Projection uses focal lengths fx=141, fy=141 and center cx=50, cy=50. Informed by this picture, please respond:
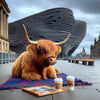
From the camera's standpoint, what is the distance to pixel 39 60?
12.0ft

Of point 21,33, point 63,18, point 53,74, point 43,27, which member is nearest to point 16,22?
point 21,33

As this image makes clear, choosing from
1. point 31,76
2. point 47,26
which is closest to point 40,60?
point 31,76

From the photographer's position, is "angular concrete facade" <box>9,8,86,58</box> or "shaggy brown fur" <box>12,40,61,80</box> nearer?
"shaggy brown fur" <box>12,40,61,80</box>

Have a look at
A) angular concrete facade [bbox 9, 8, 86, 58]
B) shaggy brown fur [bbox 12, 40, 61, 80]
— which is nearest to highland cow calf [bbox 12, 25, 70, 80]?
shaggy brown fur [bbox 12, 40, 61, 80]

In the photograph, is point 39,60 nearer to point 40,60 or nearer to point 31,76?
point 40,60

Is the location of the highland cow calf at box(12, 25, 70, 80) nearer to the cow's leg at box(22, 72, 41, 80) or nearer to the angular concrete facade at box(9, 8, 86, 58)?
the cow's leg at box(22, 72, 41, 80)

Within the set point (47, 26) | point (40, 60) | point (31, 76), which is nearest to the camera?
point (40, 60)

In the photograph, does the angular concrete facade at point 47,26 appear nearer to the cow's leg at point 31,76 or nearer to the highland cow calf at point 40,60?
the highland cow calf at point 40,60

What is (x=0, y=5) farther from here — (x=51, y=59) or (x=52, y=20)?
(x=51, y=59)

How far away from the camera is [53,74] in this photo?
163 inches

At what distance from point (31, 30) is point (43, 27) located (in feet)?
12.0

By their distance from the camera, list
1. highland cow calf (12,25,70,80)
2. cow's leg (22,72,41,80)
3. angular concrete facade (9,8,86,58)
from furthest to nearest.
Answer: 1. angular concrete facade (9,8,86,58)
2. cow's leg (22,72,41,80)
3. highland cow calf (12,25,70,80)

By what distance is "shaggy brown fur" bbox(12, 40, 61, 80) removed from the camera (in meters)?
3.51

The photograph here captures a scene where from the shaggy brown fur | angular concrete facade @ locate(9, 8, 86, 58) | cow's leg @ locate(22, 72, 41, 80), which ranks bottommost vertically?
cow's leg @ locate(22, 72, 41, 80)
